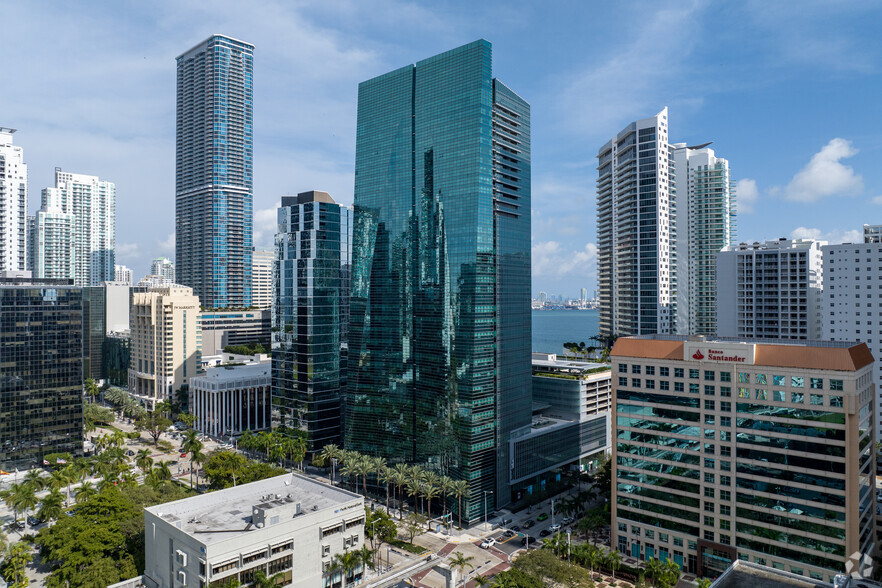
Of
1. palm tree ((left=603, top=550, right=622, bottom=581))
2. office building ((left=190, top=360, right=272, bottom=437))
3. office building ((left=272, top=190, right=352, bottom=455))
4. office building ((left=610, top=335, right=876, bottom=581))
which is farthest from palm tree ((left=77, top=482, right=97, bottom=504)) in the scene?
office building ((left=610, top=335, right=876, bottom=581))

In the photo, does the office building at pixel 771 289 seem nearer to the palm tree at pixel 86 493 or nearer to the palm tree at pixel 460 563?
the palm tree at pixel 460 563

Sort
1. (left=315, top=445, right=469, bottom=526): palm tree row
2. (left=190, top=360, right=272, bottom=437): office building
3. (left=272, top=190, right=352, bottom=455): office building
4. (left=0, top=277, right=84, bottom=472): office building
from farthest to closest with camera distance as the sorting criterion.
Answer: (left=190, top=360, right=272, bottom=437): office building < (left=272, top=190, right=352, bottom=455): office building < (left=0, top=277, right=84, bottom=472): office building < (left=315, top=445, right=469, bottom=526): palm tree row

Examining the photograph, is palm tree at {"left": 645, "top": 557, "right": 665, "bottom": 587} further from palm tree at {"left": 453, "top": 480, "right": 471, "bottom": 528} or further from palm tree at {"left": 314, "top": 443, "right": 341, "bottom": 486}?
palm tree at {"left": 314, "top": 443, "right": 341, "bottom": 486}

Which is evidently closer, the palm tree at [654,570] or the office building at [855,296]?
the palm tree at [654,570]

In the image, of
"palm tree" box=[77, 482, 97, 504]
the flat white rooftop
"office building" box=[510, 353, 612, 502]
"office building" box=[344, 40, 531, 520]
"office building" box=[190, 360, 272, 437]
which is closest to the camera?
the flat white rooftop

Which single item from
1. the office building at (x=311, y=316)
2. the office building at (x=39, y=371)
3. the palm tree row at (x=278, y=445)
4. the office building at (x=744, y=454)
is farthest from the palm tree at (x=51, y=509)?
the office building at (x=744, y=454)

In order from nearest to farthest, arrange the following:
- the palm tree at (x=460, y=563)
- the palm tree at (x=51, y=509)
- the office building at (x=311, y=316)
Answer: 1. the palm tree at (x=460, y=563)
2. the palm tree at (x=51, y=509)
3. the office building at (x=311, y=316)
